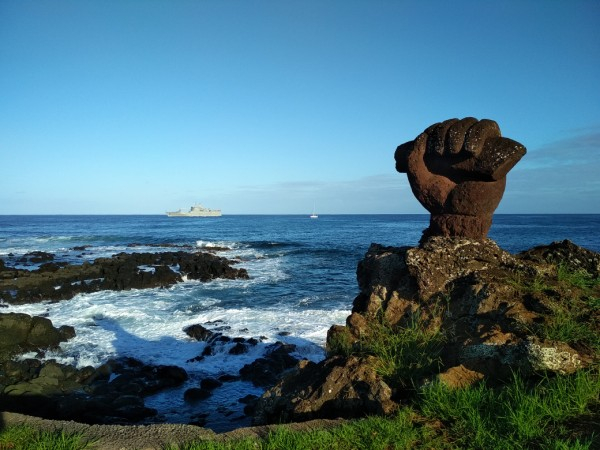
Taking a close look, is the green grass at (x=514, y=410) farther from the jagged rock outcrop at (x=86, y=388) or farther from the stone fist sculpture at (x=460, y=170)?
the jagged rock outcrop at (x=86, y=388)

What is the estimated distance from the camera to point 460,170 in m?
6.34

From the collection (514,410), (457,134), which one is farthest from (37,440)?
(457,134)

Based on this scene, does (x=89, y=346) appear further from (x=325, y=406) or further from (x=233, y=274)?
(x=233, y=274)

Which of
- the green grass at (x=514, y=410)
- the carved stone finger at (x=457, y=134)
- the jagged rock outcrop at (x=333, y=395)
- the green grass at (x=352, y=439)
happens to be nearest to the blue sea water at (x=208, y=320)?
the jagged rock outcrop at (x=333, y=395)

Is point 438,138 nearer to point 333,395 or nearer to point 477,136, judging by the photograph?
point 477,136

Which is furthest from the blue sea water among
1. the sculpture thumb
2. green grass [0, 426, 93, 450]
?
the sculpture thumb

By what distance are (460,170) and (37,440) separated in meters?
6.28

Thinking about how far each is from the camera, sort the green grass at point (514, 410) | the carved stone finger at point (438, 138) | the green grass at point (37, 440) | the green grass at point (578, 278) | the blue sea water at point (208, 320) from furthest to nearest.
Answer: the blue sea water at point (208, 320)
the carved stone finger at point (438, 138)
the green grass at point (578, 278)
the green grass at point (37, 440)
the green grass at point (514, 410)

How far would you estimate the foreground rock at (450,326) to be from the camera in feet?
14.5

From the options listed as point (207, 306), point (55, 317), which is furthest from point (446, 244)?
point (55, 317)

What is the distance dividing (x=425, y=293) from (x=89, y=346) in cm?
992

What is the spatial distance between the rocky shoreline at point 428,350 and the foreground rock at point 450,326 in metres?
0.01

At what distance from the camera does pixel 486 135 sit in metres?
6.10

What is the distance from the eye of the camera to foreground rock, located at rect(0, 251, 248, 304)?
1896 cm
